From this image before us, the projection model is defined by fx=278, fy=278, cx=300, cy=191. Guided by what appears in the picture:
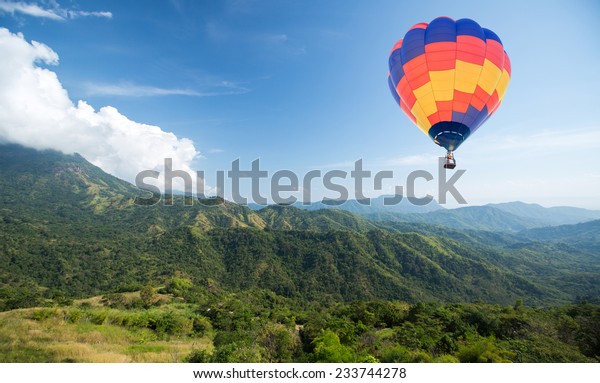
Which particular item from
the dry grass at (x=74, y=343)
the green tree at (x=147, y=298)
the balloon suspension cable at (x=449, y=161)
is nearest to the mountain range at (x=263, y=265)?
the green tree at (x=147, y=298)

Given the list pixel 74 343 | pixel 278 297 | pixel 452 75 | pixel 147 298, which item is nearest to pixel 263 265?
pixel 278 297

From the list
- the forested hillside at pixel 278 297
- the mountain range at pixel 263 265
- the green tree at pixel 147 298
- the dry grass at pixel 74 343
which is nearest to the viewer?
the dry grass at pixel 74 343

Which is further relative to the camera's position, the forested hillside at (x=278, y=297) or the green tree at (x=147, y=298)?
the green tree at (x=147, y=298)

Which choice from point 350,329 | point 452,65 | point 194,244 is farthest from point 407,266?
point 452,65

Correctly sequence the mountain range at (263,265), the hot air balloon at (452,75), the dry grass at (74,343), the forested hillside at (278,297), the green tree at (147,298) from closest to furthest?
the dry grass at (74,343), the hot air balloon at (452,75), the forested hillside at (278,297), the green tree at (147,298), the mountain range at (263,265)

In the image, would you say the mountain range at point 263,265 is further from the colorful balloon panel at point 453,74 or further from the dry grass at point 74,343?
the colorful balloon panel at point 453,74

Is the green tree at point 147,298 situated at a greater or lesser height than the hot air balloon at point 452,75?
lesser

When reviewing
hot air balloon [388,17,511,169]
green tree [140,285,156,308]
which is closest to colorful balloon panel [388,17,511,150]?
hot air balloon [388,17,511,169]

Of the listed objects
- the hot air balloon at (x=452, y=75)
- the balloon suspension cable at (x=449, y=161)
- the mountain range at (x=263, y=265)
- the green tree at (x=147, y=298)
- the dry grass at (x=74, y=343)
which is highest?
the hot air balloon at (x=452, y=75)
